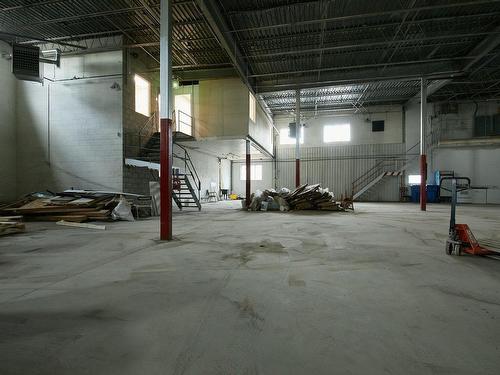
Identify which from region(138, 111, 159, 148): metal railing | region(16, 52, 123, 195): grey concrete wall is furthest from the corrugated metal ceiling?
region(138, 111, 159, 148): metal railing

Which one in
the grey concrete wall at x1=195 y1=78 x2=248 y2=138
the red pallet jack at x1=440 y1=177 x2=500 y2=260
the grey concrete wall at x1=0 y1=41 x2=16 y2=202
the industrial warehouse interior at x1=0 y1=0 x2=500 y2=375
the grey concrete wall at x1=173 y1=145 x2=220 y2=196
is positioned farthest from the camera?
the grey concrete wall at x1=173 y1=145 x2=220 y2=196

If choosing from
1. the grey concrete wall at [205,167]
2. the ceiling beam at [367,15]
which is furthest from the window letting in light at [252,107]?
the grey concrete wall at [205,167]

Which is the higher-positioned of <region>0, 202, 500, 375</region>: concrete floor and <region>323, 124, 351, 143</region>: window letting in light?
<region>323, 124, 351, 143</region>: window letting in light

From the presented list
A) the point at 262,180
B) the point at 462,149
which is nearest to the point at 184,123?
the point at 262,180

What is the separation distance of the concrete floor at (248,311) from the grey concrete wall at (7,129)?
8.70 m

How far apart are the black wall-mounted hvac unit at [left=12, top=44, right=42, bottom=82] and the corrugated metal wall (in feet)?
53.9

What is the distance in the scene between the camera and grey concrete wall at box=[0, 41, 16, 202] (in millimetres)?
10245

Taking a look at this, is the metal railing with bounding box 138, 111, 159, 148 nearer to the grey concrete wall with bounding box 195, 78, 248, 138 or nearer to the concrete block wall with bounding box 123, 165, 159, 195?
the concrete block wall with bounding box 123, 165, 159, 195

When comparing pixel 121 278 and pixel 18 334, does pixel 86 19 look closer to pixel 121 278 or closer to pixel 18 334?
pixel 121 278

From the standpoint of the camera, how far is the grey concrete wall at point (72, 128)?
1042 cm

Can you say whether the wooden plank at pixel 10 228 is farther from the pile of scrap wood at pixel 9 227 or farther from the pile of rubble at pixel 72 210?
the pile of rubble at pixel 72 210

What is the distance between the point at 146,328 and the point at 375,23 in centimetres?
1154

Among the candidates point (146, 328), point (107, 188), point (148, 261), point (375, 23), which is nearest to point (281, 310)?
point (146, 328)

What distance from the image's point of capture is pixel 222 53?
38.8 ft
